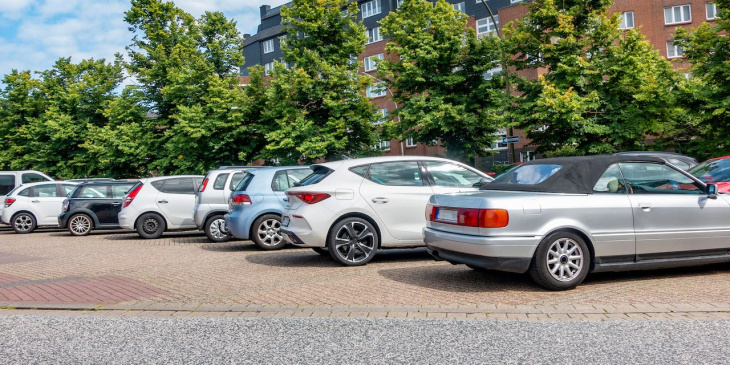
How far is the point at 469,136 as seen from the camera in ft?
100

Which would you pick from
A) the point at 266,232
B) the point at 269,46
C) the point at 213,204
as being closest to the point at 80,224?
the point at 213,204

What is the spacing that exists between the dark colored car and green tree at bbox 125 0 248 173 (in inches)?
602

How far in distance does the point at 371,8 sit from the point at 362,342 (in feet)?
198

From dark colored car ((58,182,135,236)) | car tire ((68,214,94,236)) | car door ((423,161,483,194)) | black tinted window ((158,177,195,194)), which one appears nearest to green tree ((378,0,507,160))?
dark colored car ((58,182,135,236))

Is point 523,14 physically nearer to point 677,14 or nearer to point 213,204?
point 677,14

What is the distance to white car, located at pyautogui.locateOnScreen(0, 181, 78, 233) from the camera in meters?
20.9

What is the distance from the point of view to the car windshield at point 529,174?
7.34 m

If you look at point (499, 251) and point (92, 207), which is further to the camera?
point (92, 207)

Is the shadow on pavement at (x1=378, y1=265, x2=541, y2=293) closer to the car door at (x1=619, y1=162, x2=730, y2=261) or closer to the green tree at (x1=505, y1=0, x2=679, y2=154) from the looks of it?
the car door at (x1=619, y1=162, x2=730, y2=261)

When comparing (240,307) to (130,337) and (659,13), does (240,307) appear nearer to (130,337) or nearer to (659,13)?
(130,337)

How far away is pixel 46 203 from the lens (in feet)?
69.4

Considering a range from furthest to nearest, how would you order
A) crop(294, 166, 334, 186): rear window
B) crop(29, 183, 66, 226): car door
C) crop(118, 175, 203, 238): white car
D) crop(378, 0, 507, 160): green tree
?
crop(378, 0, 507, 160): green tree, crop(29, 183, 66, 226): car door, crop(118, 175, 203, 238): white car, crop(294, 166, 334, 186): rear window

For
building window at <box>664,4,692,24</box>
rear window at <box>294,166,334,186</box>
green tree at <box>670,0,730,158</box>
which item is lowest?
rear window at <box>294,166,334,186</box>

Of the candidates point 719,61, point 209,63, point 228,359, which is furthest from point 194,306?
point 209,63
